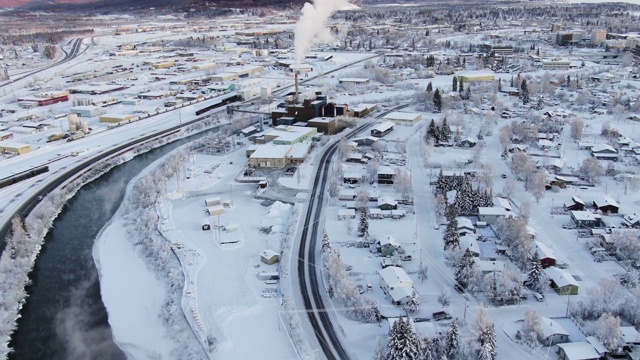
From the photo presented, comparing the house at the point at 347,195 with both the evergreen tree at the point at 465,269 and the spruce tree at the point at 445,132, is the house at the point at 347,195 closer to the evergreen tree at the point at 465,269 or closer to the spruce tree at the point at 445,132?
the evergreen tree at the point at 465,269

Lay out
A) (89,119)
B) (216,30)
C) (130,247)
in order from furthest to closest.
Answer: (216,30) → (89,119) → (130,247)

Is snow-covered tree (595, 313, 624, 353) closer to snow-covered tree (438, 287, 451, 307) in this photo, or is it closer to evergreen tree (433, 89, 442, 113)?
snow-covered tree (438, 287, 451, 307)

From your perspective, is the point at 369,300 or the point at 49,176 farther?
the point at 49,176

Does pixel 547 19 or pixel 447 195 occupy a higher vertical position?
pixel 547 19

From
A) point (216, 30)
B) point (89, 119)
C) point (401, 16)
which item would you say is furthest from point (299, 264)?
point (401, 16)

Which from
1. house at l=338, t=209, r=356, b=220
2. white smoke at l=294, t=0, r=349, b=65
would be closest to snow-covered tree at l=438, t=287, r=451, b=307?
house at l=338, t=209, r=356, b=220

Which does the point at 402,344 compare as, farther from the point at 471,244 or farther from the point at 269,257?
the point at 471,244

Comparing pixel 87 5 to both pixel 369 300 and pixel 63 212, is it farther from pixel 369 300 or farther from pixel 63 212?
pixel 369 300
